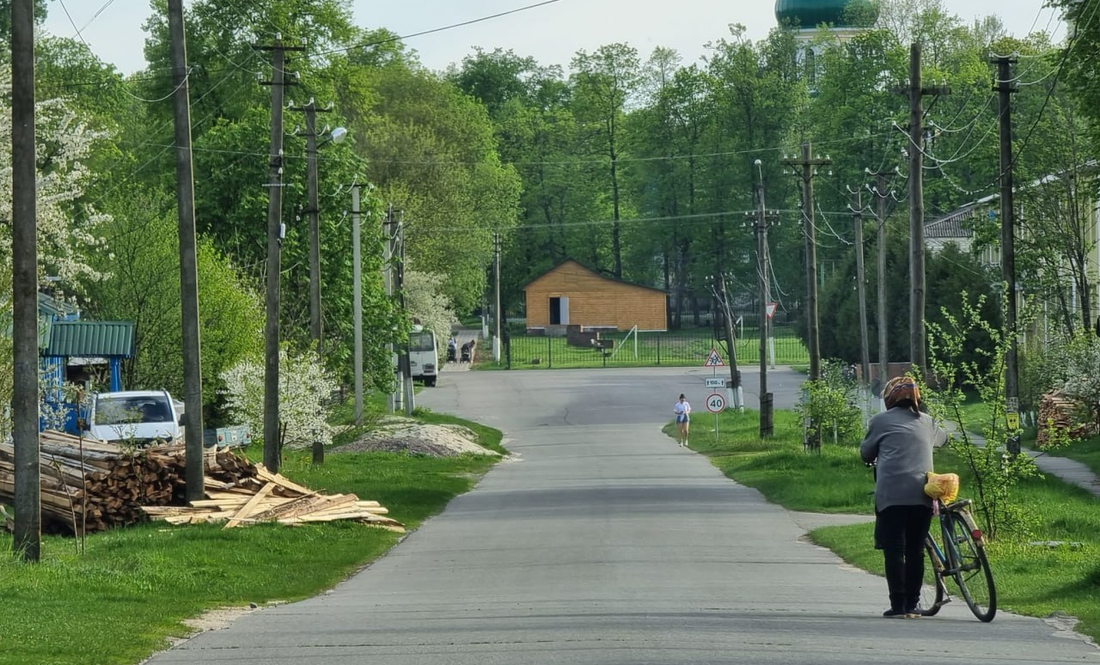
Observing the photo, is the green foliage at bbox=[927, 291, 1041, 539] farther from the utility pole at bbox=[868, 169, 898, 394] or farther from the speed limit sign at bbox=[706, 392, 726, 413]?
the speed limit sign at bbox=[706, 392, 726, 413]

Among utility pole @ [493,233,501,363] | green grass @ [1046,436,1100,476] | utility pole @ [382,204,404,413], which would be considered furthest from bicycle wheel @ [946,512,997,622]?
utility pole @ [493,233,501,363]

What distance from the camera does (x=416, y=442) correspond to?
45406 millimetres

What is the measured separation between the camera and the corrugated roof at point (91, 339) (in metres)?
40.0

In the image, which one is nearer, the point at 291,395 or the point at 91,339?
the point at 291,395

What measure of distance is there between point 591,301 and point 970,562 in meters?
88.8

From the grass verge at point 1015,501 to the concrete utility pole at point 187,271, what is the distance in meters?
8.97

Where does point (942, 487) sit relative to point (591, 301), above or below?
below

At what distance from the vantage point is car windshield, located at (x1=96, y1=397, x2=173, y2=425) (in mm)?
36000

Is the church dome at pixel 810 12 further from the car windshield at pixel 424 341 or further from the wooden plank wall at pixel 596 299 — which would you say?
the car windshield at pixel 424 341

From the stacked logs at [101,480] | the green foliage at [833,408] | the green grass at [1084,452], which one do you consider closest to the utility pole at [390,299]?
the green foliage at [833,408]

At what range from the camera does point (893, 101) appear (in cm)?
8975

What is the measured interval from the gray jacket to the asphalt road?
0.93m

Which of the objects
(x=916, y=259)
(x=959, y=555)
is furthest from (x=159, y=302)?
(x=959, y=555)

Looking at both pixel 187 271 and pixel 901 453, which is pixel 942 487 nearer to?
pixel 901 453
